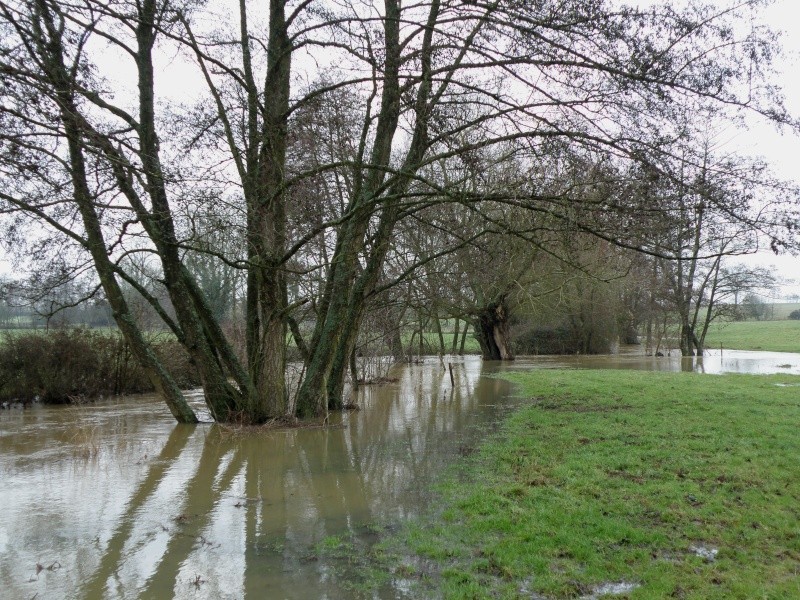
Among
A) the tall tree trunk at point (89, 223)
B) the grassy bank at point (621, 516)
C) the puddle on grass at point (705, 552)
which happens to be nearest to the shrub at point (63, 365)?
the tall tree trunk at point (89, 223)

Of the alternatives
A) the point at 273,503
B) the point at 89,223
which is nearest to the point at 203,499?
the point at 273,503

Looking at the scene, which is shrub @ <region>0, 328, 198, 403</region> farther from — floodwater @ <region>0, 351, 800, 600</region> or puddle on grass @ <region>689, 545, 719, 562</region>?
puddle on grass @ <region>689, 545, 719, 562</region>

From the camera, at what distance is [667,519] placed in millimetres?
5484

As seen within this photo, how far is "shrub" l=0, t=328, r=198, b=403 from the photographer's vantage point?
53.5ft

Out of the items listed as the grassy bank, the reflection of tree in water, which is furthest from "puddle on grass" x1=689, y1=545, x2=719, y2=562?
the reflection of tree in water

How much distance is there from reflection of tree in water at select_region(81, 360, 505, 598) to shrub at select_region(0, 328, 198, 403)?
6.83 m

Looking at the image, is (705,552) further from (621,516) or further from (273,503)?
(273,503)

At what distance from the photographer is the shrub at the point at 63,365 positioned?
53.5 feet

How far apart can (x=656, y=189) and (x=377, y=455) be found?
212 inches

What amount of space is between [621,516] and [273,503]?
356 cm

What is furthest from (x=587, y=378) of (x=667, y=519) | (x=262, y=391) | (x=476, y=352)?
(x=476, y=352)

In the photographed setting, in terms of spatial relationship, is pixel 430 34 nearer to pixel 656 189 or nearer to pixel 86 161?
pixel 656 189

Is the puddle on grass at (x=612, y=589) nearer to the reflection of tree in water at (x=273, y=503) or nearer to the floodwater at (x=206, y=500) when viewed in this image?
the floodwater at (x=206, y=500)

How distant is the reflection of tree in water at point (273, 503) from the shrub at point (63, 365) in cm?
683
